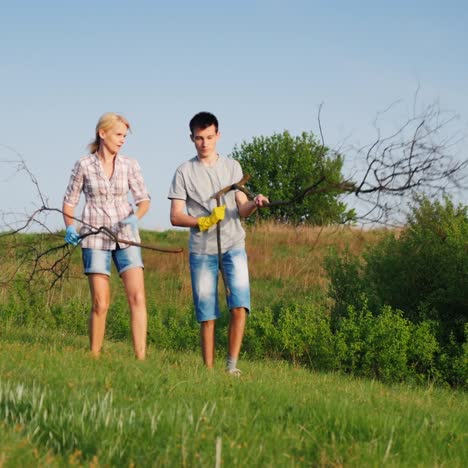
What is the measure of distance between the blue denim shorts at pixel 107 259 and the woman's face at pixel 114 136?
3.24ft

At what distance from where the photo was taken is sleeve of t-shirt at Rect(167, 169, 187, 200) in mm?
7156

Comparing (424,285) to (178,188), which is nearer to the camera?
(178,188)

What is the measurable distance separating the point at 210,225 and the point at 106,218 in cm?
105

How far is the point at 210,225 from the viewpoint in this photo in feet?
22.7

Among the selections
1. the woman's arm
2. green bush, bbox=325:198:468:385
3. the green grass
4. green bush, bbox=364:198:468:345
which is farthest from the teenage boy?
green bush, bbox=364:198:468:345

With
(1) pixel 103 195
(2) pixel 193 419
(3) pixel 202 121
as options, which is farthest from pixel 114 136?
Answer: (2) pixel 193 419

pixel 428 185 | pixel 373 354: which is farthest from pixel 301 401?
pixel 373 354

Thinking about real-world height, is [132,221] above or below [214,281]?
above

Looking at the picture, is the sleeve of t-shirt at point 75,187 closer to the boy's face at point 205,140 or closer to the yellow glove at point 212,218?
the boy's face at point 205,140

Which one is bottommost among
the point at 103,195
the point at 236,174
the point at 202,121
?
the point at 103,195

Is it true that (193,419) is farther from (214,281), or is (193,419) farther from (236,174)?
(236,174)

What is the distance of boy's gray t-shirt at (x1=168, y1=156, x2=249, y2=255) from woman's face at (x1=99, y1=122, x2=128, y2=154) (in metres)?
0.63

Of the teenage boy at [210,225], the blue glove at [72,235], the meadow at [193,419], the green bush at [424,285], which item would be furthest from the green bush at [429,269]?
the blue glove at [72,235]

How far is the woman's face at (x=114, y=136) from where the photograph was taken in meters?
7.14
